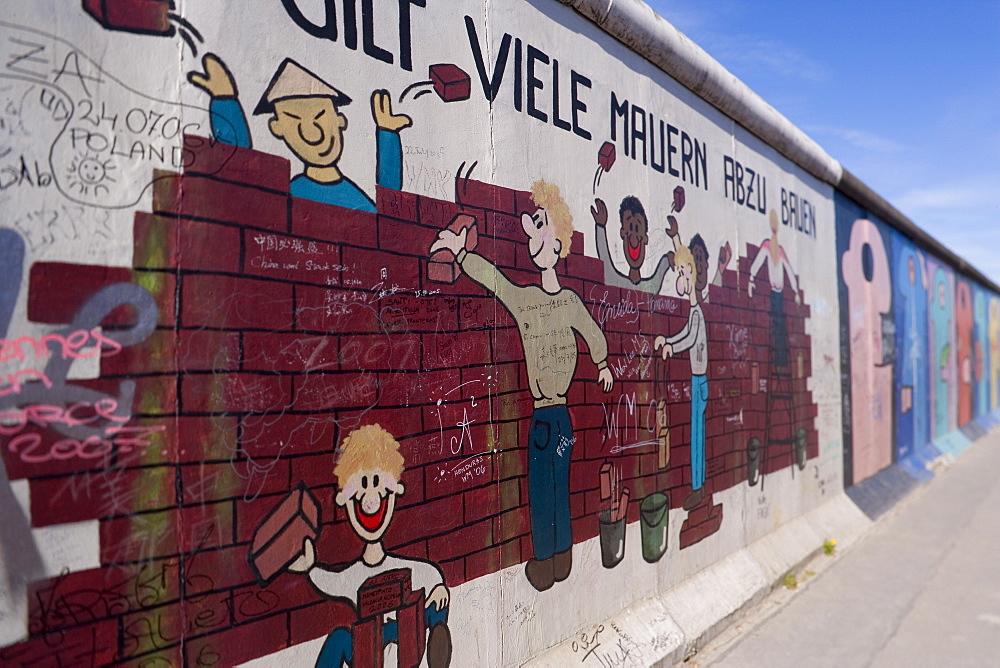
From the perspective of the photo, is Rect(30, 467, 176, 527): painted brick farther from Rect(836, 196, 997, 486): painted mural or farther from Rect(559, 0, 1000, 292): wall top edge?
Rect(836, 196, 997, 486): painted mural

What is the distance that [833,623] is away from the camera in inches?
215

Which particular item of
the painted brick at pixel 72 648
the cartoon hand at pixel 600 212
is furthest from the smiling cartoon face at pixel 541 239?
the painted brick at pixel 72 648

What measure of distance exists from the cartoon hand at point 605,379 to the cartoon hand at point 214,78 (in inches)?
104

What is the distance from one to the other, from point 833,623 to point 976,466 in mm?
10817

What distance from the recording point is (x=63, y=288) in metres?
2.06

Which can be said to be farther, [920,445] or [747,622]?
[920,445]

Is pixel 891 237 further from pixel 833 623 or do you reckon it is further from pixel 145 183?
pixel 145 183

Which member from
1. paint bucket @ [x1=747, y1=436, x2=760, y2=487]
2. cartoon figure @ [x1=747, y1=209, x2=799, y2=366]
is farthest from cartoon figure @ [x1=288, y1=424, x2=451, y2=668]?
cartoon figure @ [x1=747, y1=209, x2=799, y2=366]

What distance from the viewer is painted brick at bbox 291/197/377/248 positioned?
268 cm

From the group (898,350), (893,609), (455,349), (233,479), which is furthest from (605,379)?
(898,350)

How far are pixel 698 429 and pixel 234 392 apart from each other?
401cm

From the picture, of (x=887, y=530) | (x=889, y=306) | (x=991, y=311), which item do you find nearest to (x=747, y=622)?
(x=887, y=530)

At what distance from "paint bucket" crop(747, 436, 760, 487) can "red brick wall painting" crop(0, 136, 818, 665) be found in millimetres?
2870

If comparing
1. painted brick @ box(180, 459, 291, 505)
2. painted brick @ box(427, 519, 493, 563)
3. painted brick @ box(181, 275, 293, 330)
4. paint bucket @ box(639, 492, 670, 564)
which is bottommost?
paint bucket @ box(639, 492, 670, 564)
